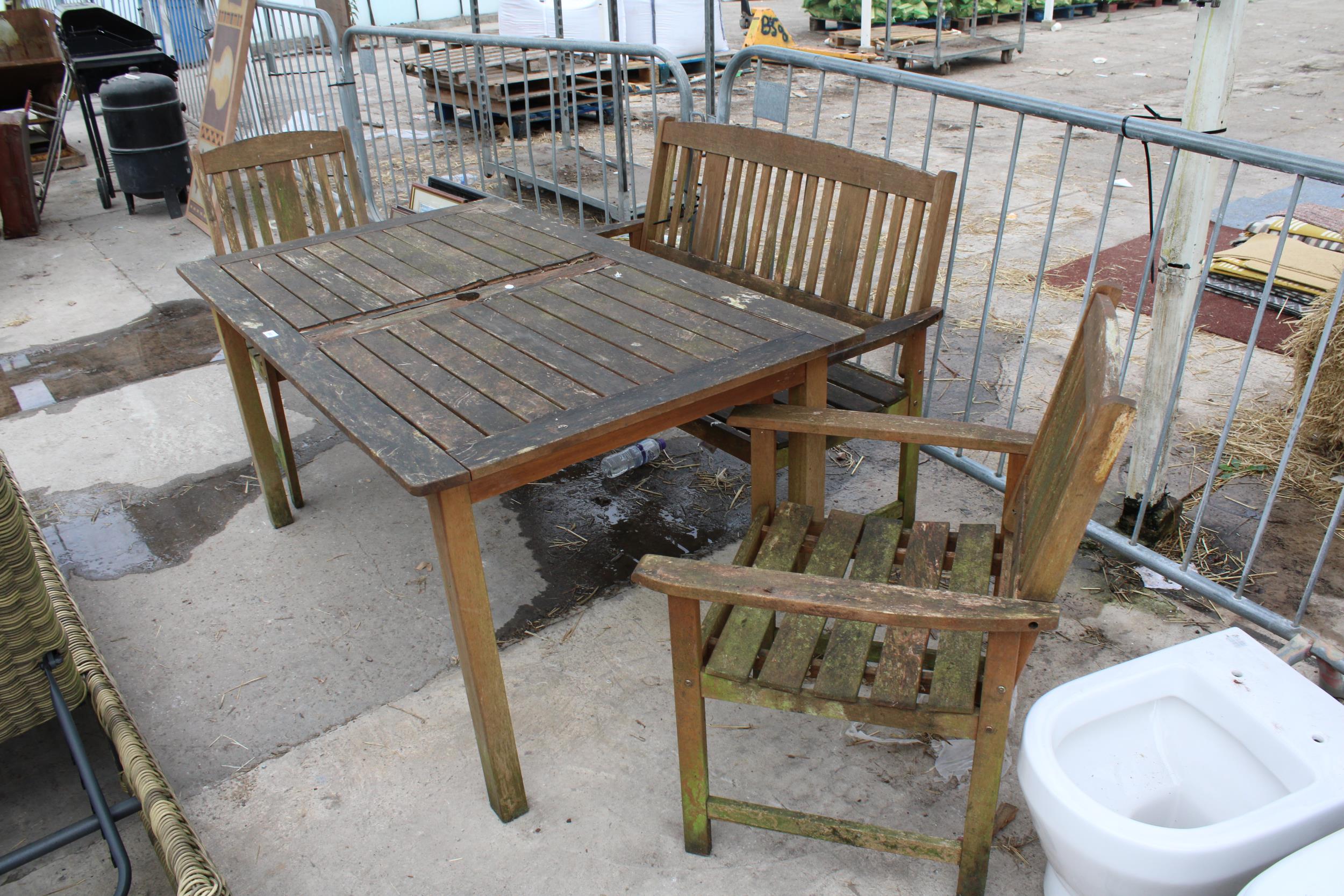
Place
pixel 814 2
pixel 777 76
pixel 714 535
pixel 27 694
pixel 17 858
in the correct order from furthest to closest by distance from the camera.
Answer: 1. pixel 814 2
2. pixel 777 76
3. pixel 714 535
4. pixel 27 694
5. pixel 17 858

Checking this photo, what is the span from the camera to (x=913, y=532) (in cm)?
232

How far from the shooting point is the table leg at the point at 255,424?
3.03 m

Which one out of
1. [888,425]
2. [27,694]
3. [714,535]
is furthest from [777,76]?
[27,694]

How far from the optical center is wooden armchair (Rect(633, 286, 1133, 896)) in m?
1.61

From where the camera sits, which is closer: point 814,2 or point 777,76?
point 777,76

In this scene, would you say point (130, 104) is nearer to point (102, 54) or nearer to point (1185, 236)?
point (102, 54)

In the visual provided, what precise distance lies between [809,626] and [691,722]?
0.32m

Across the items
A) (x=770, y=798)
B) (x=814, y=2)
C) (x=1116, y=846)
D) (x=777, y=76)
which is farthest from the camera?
(x=814, y=2)

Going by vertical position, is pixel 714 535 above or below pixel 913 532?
below

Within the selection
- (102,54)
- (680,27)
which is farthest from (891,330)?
(680,27)

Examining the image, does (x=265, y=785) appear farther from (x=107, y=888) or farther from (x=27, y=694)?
(x=27, y=694)

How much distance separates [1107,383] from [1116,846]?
75 cm

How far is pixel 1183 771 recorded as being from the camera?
71.2 inches

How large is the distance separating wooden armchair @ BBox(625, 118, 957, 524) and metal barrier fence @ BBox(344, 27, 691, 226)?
0.46 meters
